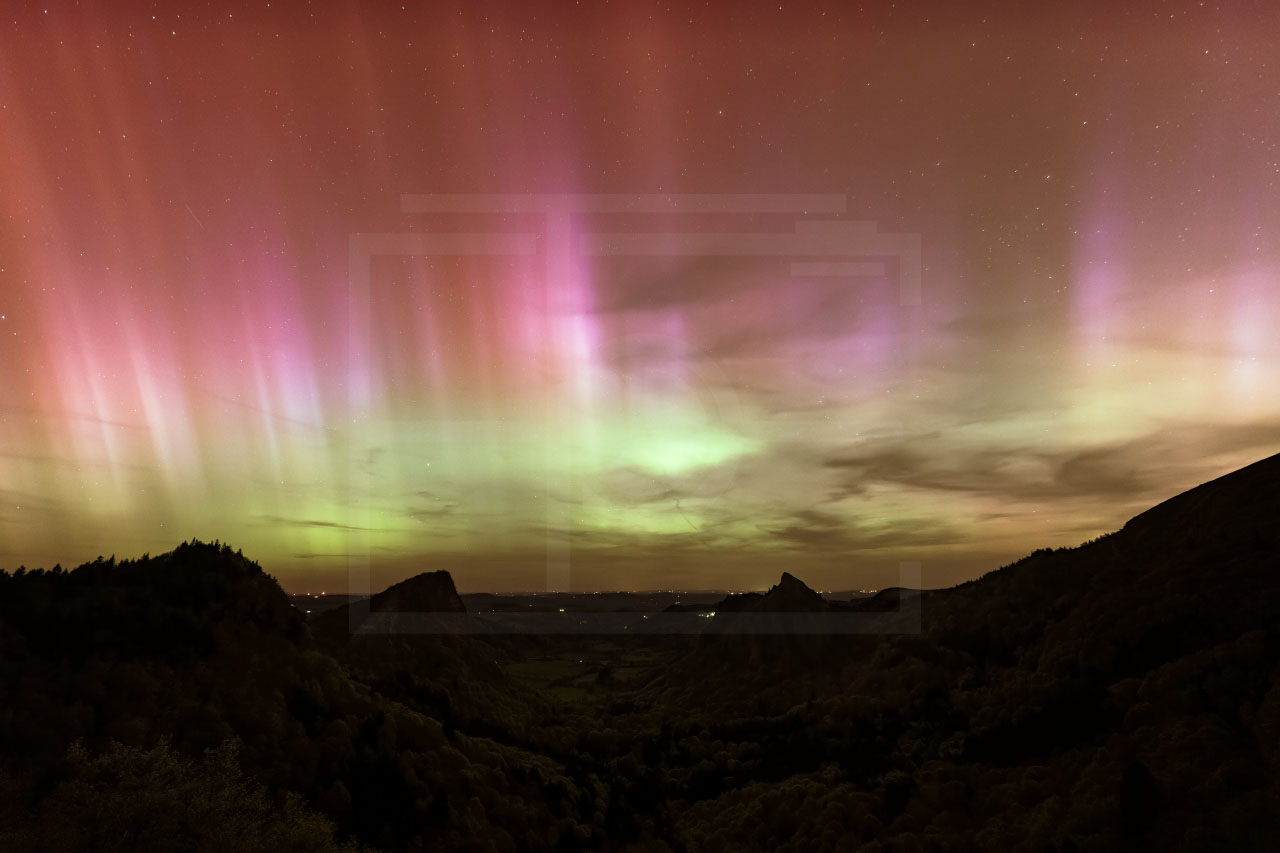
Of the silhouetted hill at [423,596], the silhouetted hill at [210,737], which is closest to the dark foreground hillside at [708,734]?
the silhouetted hill at [210,737]

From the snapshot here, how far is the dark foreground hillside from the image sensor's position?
20922mm

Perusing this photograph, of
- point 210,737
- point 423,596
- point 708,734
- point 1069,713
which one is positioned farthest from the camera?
point 423,596

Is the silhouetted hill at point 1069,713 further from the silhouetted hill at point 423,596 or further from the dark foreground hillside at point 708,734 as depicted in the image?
the silhouetted hill at point 423,596

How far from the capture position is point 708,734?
6275cm

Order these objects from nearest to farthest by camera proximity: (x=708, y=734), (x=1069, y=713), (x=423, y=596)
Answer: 1. (x=1069, y=713)
2. (x=708, y=734)
3. (x=423, y=596)

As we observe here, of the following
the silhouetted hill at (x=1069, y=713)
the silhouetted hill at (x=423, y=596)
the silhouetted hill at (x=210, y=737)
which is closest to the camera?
the silhouetted hill at (x=210, y=737)

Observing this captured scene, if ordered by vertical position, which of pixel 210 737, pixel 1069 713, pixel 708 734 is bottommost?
pixel 708 734

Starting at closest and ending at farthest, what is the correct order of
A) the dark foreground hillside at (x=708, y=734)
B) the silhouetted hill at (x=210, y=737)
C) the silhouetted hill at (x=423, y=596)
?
the silhouetted hill at (x=210, y=737), the dark foreground hillside at (x=708, y=734), the silhouetted hill at (x=423, y=596)

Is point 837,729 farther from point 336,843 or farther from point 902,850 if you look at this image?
point 336,843

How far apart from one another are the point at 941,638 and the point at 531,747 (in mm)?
43300

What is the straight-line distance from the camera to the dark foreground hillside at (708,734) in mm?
20922

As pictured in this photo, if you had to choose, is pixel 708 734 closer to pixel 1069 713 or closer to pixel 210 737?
pixel 1069 713

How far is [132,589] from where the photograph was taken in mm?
29594

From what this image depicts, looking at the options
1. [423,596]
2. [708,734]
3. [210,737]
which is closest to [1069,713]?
[708,734]
